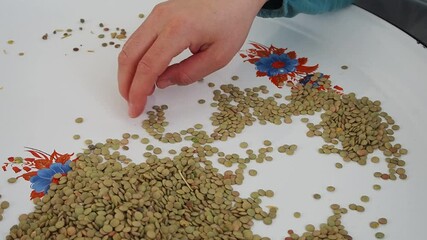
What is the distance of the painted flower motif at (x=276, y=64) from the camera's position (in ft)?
3.56

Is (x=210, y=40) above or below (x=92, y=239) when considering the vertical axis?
above

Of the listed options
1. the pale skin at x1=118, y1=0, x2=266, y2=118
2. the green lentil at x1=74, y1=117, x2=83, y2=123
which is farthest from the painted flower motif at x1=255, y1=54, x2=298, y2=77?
the green lentil at x1=74, y1=117, x2=83, y2=123

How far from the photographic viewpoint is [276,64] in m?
1.10

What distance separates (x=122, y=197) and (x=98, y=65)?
36 cm

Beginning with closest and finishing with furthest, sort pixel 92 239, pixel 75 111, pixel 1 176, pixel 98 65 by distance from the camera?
pixel 92 239
pixel 1 176
pixel 75 111
pixel 98 65

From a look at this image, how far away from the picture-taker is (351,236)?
0.79 meters

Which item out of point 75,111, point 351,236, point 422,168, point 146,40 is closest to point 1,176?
point 75,111

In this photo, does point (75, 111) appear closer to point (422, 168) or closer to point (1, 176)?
point (1, 176)

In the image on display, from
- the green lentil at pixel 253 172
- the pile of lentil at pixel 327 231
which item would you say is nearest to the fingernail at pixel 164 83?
the green lentil at pixel 253 172

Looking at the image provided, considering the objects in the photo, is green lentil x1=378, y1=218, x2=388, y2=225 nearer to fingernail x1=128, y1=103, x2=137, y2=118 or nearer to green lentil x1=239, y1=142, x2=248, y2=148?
green lentil x1=239, y1=142, x2=248, y2=148

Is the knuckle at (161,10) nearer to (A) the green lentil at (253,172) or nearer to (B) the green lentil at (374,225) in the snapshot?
(A) the green lentil at (253,172)

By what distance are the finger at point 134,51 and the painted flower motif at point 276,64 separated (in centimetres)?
24

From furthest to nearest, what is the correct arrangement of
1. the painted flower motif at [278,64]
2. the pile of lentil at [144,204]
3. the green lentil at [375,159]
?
the painted flower motif at [278,64] < the green lentil at [375,159] < the pile of lentil at [144,204]

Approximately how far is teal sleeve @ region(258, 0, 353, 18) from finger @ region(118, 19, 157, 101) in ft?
0.86
